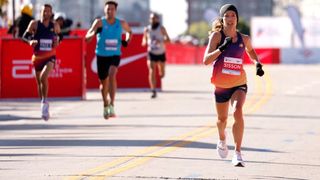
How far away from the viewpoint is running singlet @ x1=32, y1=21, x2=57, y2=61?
18734 millimetres

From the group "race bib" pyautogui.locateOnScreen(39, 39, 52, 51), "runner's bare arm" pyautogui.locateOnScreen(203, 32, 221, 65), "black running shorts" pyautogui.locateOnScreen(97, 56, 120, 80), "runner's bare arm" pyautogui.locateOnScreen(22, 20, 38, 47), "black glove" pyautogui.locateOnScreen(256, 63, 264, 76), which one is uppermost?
"runner's bare arm" pyautogui.locateOnScreen(203, 32, 221, 65)

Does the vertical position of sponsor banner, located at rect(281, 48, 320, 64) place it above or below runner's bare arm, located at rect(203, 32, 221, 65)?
below

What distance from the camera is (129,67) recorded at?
27.2 metres

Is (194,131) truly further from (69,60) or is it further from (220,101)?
(69,60)

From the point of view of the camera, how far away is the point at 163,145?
1410 cm

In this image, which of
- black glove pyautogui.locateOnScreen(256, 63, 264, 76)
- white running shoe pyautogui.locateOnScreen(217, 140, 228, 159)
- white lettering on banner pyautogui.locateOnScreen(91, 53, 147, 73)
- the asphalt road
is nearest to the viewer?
the asphalt road

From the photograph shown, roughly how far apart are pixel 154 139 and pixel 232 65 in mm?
3347

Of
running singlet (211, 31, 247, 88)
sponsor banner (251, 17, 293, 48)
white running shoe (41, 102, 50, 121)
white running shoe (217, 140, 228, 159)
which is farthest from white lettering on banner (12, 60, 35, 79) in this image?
sponsor banner (251, 17, 293, 48)

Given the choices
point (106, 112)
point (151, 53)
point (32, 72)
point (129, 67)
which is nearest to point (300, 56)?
point (129, 67)

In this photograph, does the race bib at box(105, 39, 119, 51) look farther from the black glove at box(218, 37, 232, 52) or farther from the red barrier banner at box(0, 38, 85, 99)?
the black glove at box(218, 37, 232, 52)

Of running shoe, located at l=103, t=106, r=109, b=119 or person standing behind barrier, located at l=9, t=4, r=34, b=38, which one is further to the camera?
person standing behind barrier, located at l=9, t=4, r=34, b=38

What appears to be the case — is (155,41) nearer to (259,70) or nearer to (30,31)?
(30,31)

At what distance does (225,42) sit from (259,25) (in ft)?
220

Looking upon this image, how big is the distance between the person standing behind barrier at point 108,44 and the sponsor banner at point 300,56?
43616 millimetres
